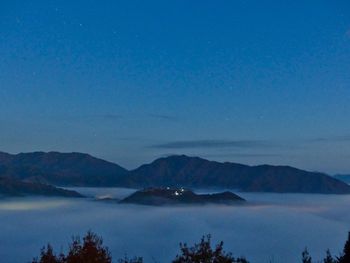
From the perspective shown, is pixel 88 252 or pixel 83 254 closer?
pixel 83 254

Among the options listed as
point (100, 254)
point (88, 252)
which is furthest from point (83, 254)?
point (100, 254)

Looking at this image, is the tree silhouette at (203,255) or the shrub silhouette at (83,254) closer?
the shrub silhouette at (83,254)

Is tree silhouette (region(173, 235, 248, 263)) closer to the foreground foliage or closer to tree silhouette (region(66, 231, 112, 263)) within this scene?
the foreground foliage

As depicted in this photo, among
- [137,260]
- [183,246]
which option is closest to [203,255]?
[183,246]

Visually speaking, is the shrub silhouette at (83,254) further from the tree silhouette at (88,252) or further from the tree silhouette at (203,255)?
the tree silhouette at (203,255)

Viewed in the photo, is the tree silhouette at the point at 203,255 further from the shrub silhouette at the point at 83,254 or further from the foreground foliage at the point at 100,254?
the shrub silhouette at the point at 83,254

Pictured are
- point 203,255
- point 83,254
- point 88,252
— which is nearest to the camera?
point 83,254

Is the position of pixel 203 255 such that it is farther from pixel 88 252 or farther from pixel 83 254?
pixel 83 254

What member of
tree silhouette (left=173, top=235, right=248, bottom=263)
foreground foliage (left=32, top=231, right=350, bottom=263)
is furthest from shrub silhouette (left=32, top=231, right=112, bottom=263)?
tree silhouette (left=173, top=235, right=248, bottom=263)

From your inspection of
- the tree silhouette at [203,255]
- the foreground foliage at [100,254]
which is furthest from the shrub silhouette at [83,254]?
the tree silhouette at [203,255]

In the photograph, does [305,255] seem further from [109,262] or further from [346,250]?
[109,262]

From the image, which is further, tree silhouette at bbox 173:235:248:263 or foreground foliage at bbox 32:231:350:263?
tree silhouette at bbox 173:235:248:263

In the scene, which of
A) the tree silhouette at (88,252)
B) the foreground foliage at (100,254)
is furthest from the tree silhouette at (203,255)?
the tree silhouette at (88,252)

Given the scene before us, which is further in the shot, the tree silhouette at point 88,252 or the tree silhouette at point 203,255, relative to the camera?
the tree silhouette at point 203,255
